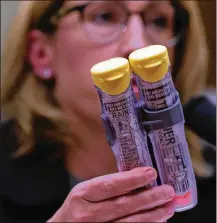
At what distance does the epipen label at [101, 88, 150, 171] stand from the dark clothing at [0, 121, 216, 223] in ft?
0.93

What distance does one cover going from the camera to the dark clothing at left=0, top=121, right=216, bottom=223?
0.69 m

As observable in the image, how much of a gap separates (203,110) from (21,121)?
1.18 ft

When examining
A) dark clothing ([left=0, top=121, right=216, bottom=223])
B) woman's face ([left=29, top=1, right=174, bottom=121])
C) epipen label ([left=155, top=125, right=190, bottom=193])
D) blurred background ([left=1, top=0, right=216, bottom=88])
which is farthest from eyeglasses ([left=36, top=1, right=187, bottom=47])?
epipen label ([left=155, top=125, right=190, bottom=193])

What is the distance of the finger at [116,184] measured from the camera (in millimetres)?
422

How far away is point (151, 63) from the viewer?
0.38 m

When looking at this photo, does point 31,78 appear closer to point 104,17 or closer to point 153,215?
point 104,17

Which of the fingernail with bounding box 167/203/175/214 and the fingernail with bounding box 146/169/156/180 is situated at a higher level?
the fingernail with bounding box 146/169/156/180

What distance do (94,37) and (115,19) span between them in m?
0.05

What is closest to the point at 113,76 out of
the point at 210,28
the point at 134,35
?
the point at 134,35

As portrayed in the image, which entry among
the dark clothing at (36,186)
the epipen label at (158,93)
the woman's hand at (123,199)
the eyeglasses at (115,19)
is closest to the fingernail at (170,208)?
the woman's hand at (123,199)

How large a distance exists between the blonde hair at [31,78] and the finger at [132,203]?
0.32 m

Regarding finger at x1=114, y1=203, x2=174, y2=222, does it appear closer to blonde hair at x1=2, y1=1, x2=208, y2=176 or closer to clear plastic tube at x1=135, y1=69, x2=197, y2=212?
clear plastic tube at x1=135, y1=69, x2=197, y2=212

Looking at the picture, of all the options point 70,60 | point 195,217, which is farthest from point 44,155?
point 195,217

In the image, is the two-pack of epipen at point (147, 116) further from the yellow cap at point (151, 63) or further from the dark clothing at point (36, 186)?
the dark clothing at point (36, 186)
